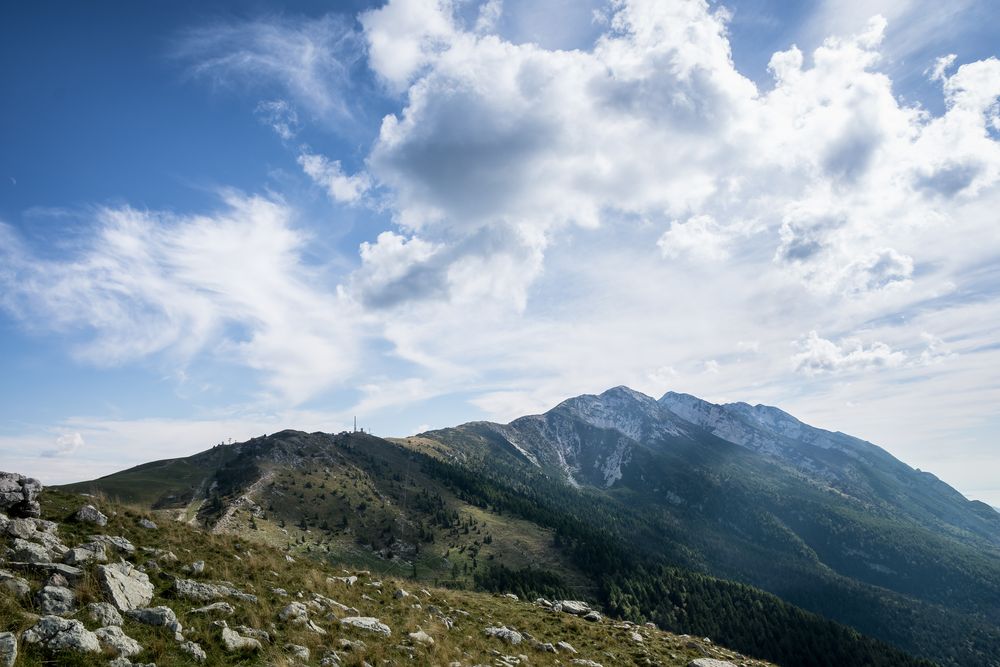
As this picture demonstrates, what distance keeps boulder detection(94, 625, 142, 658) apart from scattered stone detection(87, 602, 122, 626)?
74 centimetres

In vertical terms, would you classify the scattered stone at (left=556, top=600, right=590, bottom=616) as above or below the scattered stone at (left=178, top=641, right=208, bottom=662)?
below

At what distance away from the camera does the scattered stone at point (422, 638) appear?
66.1 ft

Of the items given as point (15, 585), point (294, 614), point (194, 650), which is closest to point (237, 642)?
point (194, 650)

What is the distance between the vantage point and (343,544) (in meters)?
106

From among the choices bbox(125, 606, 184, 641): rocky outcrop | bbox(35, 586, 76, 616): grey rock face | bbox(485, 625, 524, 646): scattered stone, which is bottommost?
bbox(485, 625, 524, 646): scattered stone

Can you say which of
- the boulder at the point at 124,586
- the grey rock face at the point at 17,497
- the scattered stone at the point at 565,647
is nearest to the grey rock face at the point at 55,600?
the boulder at the point at 124,586

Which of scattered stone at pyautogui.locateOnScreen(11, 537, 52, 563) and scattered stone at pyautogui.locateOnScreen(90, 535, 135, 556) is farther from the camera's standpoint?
scattered stone at pyautogui.locateOnScreen(90, 535, 135, 556)

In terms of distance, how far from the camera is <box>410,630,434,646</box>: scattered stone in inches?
794

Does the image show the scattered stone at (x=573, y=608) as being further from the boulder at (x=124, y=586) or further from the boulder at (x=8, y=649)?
the boulder at (x=8, y=649)

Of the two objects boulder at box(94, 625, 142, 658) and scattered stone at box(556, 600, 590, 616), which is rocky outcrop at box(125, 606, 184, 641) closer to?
boulder at box(94, 625, 142, 658)

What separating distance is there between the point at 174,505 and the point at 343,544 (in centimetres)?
5386

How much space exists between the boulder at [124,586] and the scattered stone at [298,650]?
5.00 meters

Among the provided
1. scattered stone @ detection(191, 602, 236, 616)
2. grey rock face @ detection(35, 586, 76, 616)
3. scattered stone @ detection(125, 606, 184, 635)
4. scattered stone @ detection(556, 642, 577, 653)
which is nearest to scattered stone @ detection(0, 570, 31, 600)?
grey rock face @ detection(35, 586, 76, 616)

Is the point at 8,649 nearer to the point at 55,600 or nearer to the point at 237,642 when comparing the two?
the point at 55,600
